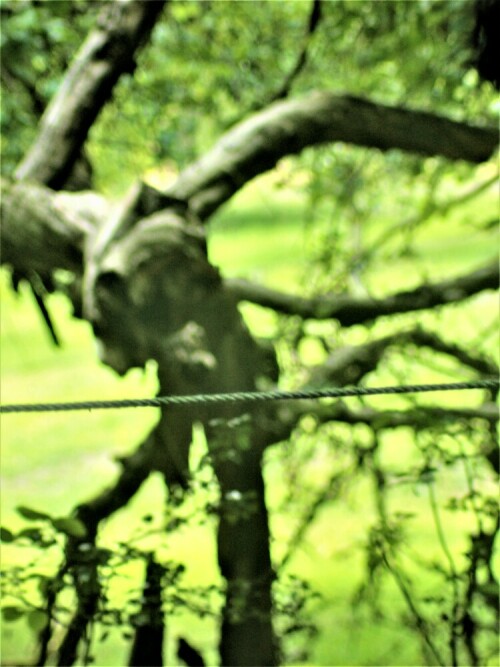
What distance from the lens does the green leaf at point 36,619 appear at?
1648 mm

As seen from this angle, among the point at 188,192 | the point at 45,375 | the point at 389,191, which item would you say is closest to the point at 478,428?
the point at 188,192

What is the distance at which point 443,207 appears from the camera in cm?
294

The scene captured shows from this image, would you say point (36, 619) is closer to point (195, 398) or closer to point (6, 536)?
point (6, 536)

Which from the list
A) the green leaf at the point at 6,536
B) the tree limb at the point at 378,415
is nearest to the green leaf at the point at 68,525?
the green leaf at the point at 6,536

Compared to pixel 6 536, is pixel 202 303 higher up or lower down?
higher up

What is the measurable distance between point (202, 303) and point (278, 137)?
508mm

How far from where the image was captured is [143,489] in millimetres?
2201

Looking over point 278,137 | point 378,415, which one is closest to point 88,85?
point 278,137

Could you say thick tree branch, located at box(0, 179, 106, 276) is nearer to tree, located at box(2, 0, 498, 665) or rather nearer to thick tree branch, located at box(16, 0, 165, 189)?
tree, located at box(2, 0, 498, 665)

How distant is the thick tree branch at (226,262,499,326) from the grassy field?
1.00 ft

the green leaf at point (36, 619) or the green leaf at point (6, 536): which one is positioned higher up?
the green leaf at point (6, 536)

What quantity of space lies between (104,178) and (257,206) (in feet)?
2.93

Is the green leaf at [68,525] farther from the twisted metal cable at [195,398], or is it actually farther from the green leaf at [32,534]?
the twisted metal cable at [195,398]

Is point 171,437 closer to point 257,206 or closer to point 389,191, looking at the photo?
point 389,191
